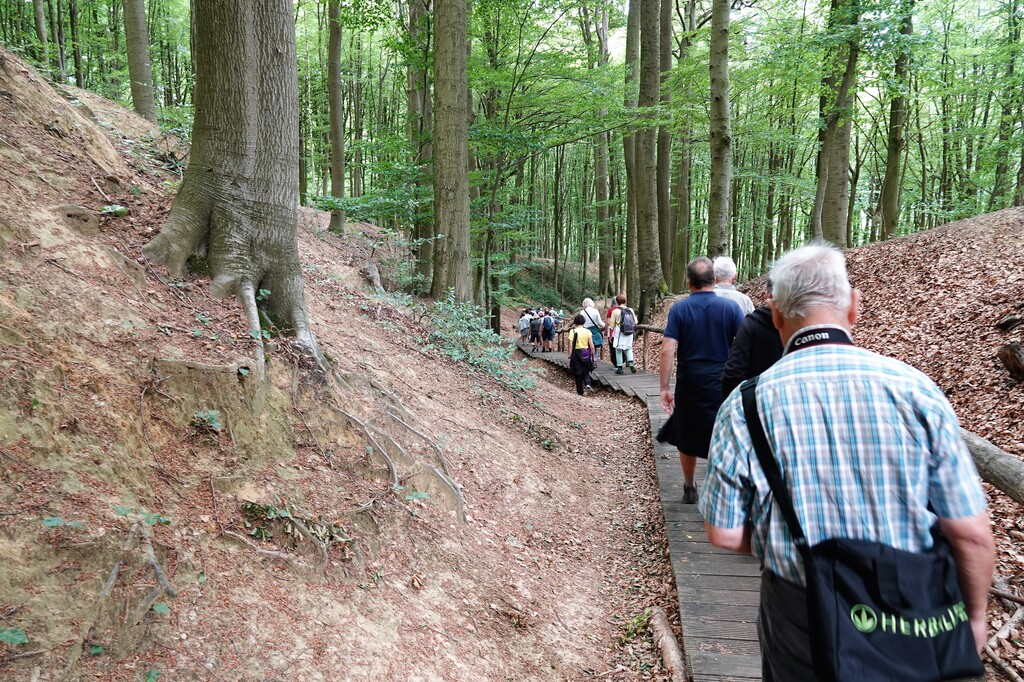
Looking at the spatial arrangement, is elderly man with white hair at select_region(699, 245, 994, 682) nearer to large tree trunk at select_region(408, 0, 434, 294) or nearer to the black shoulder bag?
the black shoulder bag

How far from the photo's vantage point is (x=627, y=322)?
13.2 metres

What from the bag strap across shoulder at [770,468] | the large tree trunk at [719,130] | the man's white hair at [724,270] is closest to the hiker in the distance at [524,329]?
the large tree trunk at [719,130]

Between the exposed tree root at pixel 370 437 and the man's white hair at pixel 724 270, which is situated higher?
the man's white hair at pixel 724 270

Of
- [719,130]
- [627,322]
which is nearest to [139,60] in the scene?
[719,130]

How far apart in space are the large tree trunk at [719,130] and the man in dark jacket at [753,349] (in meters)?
7.23

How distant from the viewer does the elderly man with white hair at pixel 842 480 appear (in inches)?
57.6

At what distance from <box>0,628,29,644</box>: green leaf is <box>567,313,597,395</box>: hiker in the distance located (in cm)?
1034

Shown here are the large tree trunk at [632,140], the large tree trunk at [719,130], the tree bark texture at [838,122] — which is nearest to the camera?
the large tree trunk at [719,130]

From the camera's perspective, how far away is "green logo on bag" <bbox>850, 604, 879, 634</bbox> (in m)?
1.39

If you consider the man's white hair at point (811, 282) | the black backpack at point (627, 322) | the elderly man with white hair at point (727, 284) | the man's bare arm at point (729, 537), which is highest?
the man's white hair at point (811, 282)

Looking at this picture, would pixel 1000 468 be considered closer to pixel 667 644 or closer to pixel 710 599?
pixel 710 599

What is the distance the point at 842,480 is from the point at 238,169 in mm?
4354

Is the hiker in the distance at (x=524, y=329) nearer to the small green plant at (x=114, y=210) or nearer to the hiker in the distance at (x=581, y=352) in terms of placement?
the hiker in the distance at (x=581, y=352)

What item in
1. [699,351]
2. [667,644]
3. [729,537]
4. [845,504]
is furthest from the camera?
[699,351]
